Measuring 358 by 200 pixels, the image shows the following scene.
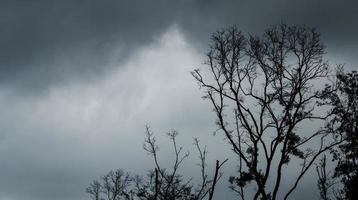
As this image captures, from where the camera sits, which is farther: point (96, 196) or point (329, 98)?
point (96, 196)

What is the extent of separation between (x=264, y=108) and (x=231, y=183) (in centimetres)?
894

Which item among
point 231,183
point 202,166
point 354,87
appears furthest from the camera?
point 231,183

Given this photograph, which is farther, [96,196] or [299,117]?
[96,196]

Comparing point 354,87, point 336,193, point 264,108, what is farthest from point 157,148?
point 336,193

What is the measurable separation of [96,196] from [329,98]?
38.0 metres

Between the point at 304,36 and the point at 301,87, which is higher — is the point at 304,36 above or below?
above

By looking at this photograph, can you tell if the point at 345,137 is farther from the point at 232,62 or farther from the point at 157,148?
the point at 157,148

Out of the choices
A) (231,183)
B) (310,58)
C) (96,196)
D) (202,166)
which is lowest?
(202,166)

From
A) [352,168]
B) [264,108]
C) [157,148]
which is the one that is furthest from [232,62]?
[352,168]

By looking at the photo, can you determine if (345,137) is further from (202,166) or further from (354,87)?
(202,166)

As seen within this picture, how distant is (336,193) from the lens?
33.5 m

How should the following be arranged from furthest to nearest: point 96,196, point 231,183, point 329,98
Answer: point 96,196 < point 231,183 < point 329,98

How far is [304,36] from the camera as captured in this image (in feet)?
75.4

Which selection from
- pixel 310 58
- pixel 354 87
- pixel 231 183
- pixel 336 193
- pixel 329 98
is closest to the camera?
pixel 310 58
